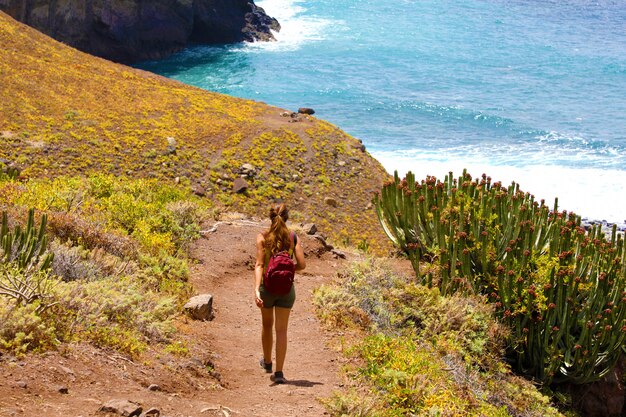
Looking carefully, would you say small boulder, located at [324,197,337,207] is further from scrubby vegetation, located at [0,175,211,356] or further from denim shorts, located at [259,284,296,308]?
denim shorts, located at [259,284,296,308]

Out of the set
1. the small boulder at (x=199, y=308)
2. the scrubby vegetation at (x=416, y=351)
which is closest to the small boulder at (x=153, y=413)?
the scrubby vegetation at (x=416, y=351)

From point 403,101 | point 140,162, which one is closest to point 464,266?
point 140,162

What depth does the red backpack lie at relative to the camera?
23.8 ft

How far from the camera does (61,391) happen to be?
596 centimetres

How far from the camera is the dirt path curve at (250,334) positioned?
699 cm

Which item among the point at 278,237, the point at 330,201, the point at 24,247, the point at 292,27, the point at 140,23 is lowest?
the point at 330,201

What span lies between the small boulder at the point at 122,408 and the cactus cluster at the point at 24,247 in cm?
277

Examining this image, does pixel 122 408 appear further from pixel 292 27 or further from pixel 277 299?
pixel 292 27

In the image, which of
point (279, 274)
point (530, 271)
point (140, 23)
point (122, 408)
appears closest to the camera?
point (122, 408)

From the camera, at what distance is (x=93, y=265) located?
9.04 m

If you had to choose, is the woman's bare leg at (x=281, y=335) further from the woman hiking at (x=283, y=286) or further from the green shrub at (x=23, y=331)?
the green shrub at (x=23, y=331)

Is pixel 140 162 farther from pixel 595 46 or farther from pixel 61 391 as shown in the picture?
pixel 595 46

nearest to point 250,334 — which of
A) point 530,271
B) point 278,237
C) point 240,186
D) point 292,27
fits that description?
point 278,237

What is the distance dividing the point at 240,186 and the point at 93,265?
30.2 feet
